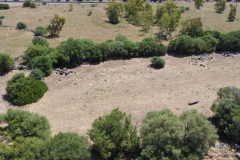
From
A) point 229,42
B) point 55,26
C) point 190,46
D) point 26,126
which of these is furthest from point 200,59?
point 26,126

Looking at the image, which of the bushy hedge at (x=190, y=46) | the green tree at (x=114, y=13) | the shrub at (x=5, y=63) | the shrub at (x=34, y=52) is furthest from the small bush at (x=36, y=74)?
the green tree at (x=114, y=13)

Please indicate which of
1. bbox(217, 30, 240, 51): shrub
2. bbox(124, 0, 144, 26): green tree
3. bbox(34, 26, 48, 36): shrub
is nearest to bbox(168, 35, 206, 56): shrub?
bbox(217, 30, 240, 51): shrub

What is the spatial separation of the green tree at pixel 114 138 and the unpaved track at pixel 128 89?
3619 millimetres

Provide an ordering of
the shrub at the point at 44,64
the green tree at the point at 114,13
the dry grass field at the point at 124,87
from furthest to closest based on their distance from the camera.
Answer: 1. the green tree at the point at 114,13
2. the shrub at the point at 44,64
3. the dry grass field at the point at 124,87

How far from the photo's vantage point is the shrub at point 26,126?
2030cm

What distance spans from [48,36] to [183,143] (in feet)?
105

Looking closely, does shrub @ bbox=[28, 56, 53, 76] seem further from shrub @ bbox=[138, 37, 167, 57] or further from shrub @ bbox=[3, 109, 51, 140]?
shrub @ bbox=[138, 37, 167, 57]

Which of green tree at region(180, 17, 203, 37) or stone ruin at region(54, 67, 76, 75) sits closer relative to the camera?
stone ruin at region(54, 67, 76, 75)

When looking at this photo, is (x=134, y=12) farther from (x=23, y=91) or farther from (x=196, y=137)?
(x=196, y=137)

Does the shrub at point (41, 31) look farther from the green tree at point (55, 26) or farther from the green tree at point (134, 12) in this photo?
the green tree at point (134, 12)

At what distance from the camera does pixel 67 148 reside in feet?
59.0

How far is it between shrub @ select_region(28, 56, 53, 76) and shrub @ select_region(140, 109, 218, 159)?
15.8 metres

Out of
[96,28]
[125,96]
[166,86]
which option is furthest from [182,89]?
[96,28]

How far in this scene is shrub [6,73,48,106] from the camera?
26.9m
